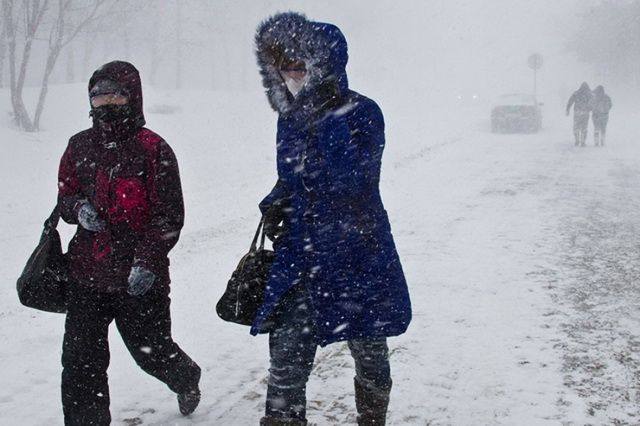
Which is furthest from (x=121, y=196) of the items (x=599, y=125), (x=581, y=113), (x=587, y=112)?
(x=599, y=125)

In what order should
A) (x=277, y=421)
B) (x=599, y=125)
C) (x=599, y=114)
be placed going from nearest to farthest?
(x=277, y=421)
(x=599, y=125)
(x=599, y=114)

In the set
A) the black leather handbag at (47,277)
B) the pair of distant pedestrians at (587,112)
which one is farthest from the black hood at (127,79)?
the pair of distant pedestrians at (587,112)

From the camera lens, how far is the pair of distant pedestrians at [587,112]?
742 inches

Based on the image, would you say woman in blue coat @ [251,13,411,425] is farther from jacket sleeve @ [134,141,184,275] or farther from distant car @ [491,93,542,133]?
distant car @ [491,93,542,133]

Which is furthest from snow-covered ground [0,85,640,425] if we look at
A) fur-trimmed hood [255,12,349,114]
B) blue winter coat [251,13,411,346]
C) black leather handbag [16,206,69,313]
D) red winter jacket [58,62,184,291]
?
fur-trimmed hood [255,12,349,114]

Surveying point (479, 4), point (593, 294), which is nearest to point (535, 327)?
point (593, 294)

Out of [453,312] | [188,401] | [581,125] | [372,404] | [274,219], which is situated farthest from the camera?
[581,125]

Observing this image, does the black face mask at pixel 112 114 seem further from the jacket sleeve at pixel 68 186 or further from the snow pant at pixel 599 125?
the snow pant at pixel 599 125

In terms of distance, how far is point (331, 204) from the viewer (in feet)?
8.13

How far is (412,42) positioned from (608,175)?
73.5m

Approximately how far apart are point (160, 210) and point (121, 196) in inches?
7.2

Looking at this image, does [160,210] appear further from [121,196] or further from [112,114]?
[112,114]

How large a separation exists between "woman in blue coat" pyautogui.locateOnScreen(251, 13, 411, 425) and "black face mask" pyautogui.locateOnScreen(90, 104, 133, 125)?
32.3 inches

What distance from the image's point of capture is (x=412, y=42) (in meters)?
82.6
